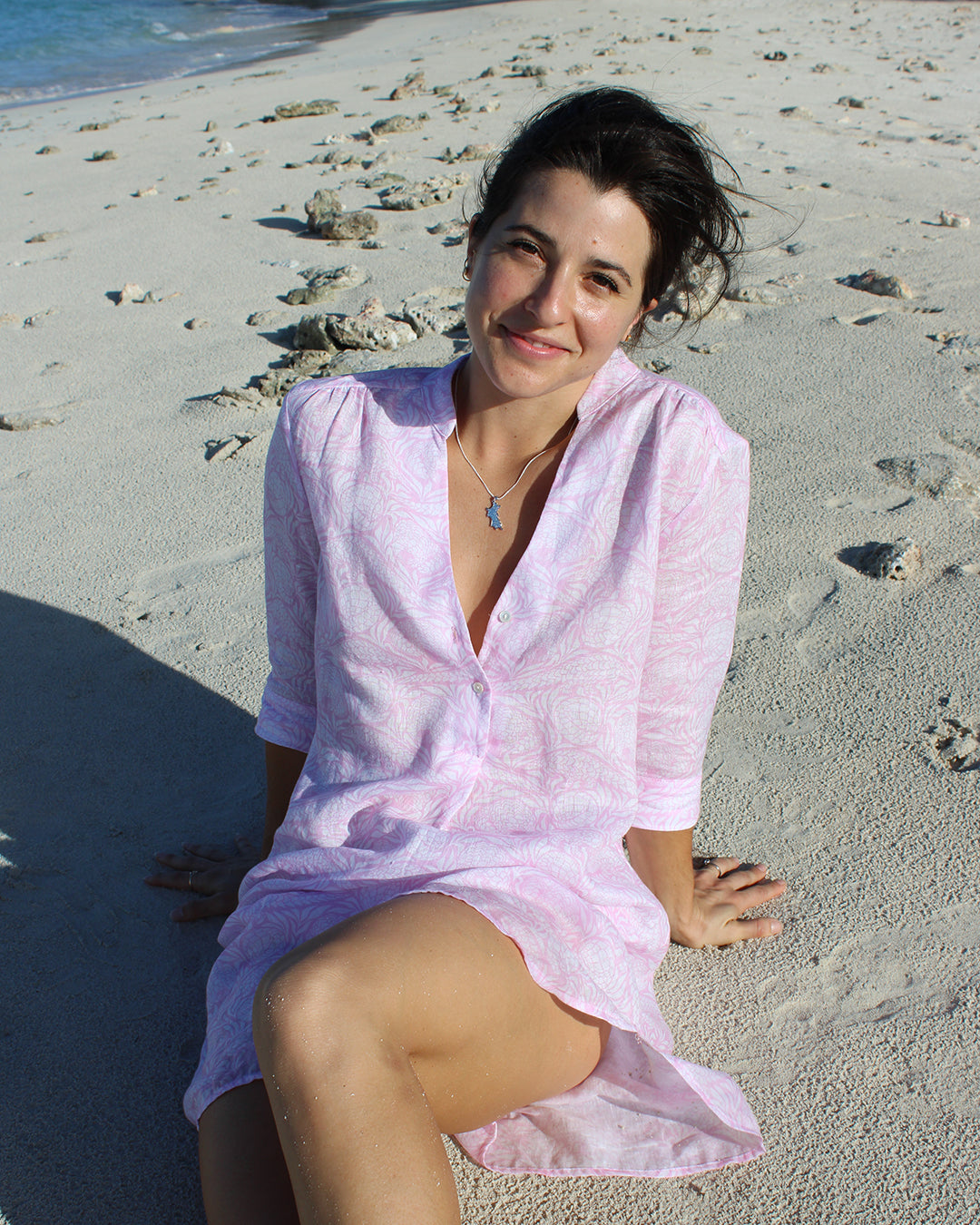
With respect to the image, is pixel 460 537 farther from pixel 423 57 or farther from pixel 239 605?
pixel 423 57

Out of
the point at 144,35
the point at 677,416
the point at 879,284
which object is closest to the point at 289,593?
the point at 677,416

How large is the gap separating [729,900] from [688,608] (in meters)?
0.63

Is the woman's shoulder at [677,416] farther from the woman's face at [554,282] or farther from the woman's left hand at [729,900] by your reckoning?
the woman's left hand at [729,900]

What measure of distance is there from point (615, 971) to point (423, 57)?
1221 centimetres

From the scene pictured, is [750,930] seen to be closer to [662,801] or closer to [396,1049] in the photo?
[662,801]

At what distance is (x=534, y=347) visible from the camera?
144cm

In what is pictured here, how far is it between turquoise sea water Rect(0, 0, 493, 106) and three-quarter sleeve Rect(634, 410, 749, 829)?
518 inches

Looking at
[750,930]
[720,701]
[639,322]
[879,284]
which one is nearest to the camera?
[639,322]

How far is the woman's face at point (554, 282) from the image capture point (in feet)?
4.71

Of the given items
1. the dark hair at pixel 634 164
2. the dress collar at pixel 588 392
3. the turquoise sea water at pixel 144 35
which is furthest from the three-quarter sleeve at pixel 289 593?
the turquoise sea water at pixel 144 35

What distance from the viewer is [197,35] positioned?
1773cm

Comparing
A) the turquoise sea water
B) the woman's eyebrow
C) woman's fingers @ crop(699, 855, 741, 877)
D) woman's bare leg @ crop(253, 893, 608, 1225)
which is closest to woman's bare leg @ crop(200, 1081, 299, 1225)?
woman's bare leg @ crop(253, 893, 608, 1225)

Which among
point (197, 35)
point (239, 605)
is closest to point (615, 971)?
point (239, 605)

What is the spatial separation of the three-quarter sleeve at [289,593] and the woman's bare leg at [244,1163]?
55cm
